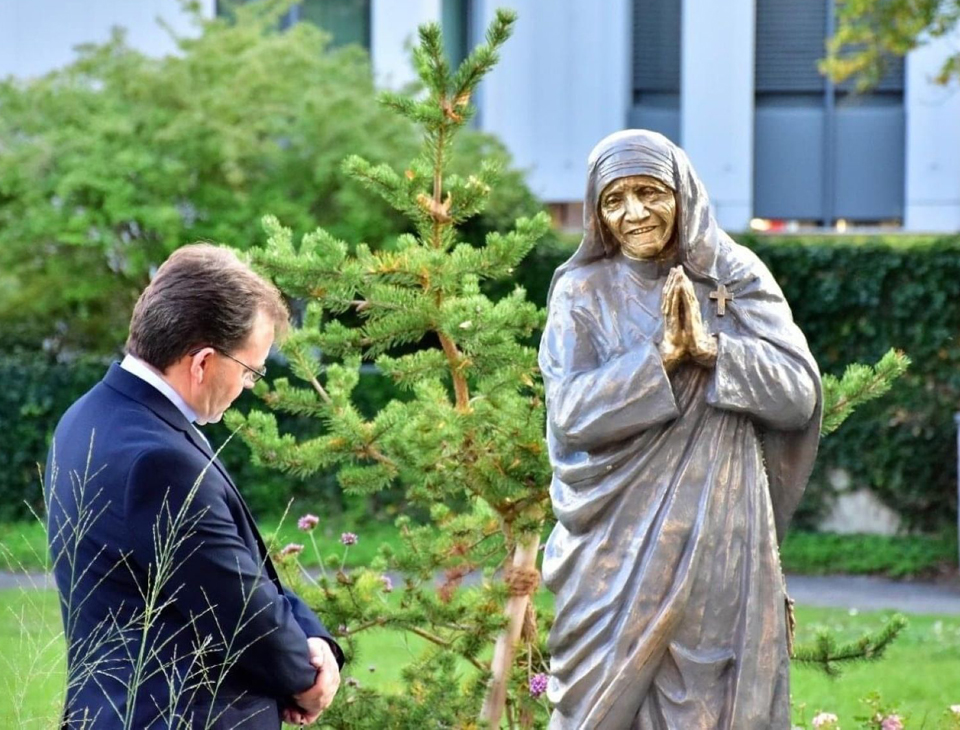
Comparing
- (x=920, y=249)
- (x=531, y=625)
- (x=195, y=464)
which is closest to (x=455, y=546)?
(x=531, y=625)

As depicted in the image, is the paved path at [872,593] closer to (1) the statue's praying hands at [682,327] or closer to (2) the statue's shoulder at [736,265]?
(2) the statue's shoulder at [736,265]

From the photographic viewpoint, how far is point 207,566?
3.51 meters

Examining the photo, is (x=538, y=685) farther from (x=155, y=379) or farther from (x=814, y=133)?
(x=814, y=133)

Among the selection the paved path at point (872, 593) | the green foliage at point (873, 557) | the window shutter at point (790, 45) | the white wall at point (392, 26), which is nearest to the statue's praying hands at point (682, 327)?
the paved path at point (872, 593)

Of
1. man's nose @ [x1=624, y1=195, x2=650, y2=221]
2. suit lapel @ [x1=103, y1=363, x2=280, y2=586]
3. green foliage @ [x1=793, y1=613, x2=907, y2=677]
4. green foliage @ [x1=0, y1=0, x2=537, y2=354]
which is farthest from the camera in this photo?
green foliage @ [x1=0, y1=0, x2=537, y2=354]

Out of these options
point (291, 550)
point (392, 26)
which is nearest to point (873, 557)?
point (392, 26)

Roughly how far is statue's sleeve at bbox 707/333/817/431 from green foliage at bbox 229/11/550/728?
49.3 inches

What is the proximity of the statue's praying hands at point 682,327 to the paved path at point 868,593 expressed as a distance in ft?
29.7

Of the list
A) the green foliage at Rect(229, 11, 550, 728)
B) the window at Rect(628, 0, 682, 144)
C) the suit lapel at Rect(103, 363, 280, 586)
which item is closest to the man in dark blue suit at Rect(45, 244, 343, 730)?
the suit lapel at Rect(103, 363, 280, 586)

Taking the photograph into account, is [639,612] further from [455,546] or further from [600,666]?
[455,546]

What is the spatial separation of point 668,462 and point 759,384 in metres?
0.31

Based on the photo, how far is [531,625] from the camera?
19.4 feet

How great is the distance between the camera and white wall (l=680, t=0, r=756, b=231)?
20.1m

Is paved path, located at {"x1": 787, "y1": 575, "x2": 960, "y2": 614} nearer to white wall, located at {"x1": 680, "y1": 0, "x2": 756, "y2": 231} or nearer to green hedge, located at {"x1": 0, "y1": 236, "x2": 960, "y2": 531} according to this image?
green hedge, located at {"x1": 0, "y1": 236, "x2": 960, "y2": 531}
